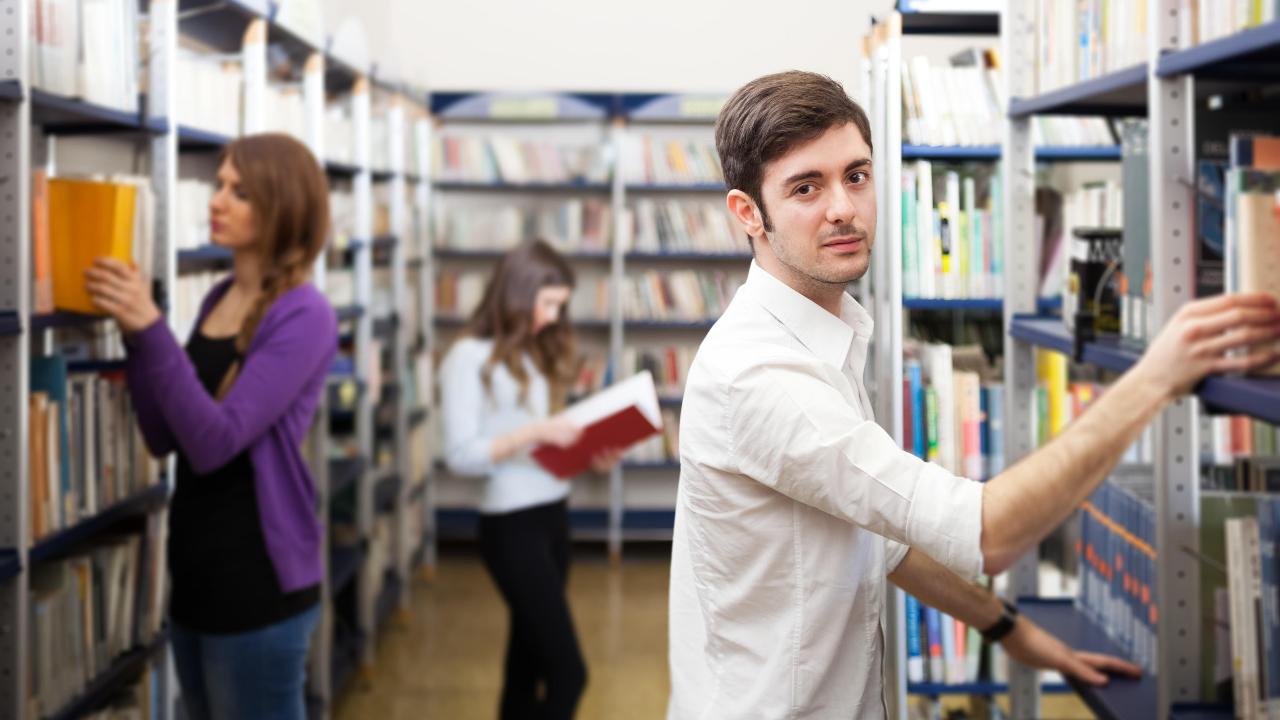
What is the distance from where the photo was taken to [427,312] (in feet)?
20.4

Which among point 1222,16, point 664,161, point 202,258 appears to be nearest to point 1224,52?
point 1222,16

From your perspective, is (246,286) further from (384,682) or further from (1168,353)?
(384,682)

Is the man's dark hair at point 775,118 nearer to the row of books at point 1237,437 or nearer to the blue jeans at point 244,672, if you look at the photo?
the row of books at point 1237,437

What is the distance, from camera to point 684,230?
6418 millimetres

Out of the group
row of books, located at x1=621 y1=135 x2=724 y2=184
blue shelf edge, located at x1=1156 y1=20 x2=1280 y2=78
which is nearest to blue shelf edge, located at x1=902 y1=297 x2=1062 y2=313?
blue shelf edge, located at x1=1156 y1=20 x2=1280 y2=78

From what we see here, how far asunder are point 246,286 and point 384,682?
2.55 m

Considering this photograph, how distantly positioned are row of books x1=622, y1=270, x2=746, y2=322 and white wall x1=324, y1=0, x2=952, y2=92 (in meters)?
1.18

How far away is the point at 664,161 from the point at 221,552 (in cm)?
460

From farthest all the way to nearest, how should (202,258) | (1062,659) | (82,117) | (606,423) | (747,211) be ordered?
(202,258)
(606,423)
(82,117)
(1062,659)
(747,211)

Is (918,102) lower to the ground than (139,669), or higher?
higher

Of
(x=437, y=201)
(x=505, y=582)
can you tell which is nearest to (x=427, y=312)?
(x=437, y=201)

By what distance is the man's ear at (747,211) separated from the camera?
4.62 ft

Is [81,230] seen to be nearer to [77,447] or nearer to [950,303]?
[77,447]

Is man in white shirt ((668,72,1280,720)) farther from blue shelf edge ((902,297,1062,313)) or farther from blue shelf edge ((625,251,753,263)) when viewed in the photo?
blue shelf edge ((625,251,753,263))
